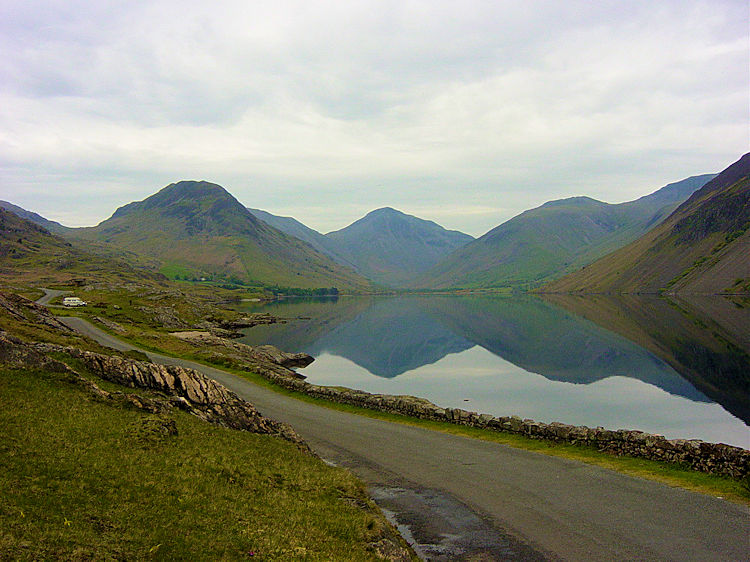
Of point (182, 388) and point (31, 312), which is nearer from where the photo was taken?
point (182, 388)

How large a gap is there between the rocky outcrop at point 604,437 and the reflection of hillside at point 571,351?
1480 inches

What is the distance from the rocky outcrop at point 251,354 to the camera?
6656 centimetres

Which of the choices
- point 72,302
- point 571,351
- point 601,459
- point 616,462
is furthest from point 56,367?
point 571,351

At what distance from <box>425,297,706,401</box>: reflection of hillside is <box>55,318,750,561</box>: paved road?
4296 cm

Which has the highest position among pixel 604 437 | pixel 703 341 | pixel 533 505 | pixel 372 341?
pixel 703 341

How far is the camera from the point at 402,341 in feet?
421

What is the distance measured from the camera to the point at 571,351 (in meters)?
99.4

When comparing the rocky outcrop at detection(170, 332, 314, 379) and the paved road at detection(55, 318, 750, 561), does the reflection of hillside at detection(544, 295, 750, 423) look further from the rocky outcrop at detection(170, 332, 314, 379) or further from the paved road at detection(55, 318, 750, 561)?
the rocky outcrop at detection(170, 332, 314, 379)

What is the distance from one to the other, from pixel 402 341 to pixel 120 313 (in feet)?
212

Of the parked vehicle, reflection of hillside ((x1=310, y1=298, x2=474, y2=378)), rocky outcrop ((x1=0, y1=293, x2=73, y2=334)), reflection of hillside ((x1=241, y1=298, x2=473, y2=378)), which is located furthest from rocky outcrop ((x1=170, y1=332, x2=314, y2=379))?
the parked vehicle

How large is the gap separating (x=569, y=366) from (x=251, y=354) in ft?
168

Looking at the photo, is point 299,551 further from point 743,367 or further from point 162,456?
point 743,367

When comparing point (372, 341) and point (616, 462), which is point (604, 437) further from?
point (372, 341)

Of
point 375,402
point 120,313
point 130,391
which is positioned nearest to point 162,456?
point 130,391
